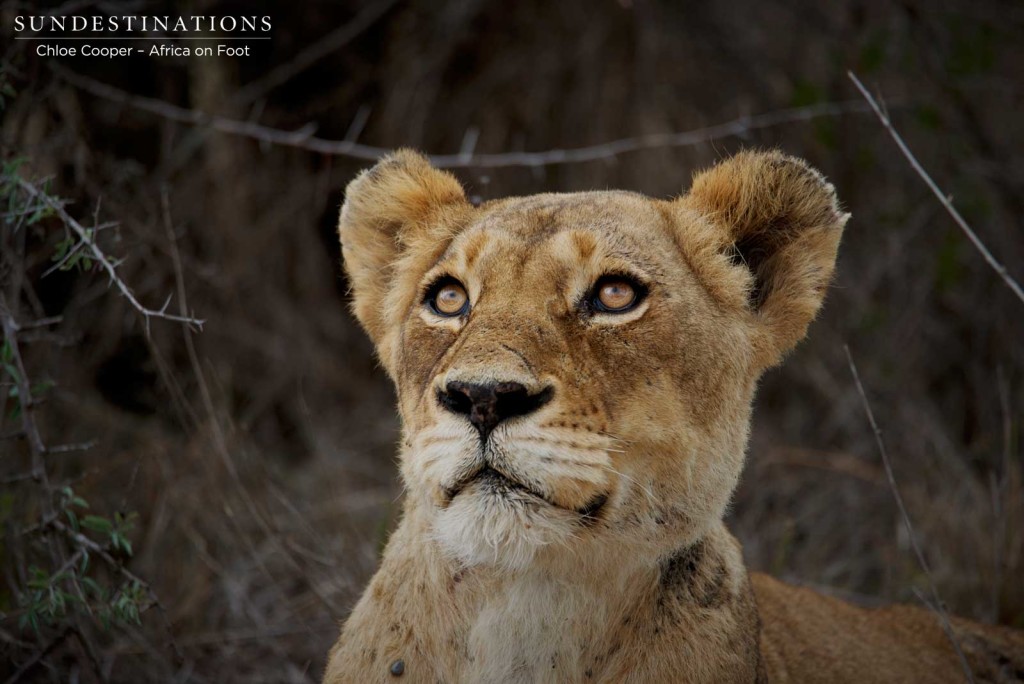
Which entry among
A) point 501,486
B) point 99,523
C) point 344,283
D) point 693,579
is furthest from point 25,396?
point 344,283

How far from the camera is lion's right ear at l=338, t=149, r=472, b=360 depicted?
144 inches

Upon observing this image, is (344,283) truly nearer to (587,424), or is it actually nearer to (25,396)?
(25,396)

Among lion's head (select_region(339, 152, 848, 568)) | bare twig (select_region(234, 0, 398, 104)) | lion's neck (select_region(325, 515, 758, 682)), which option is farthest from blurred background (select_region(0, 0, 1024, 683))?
→ lion's neck (select_region(325, 515, 758, 682))

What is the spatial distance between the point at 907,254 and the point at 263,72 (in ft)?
16.7

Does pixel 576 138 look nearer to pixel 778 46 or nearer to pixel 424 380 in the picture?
pixel 778 46

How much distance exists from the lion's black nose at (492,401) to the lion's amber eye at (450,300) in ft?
1.85

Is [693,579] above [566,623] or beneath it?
above

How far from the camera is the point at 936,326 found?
25.8ft

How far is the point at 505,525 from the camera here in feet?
8.68

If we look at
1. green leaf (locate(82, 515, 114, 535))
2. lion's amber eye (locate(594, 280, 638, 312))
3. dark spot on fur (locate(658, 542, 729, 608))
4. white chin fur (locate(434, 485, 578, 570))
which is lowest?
green leaf (locate(82, 515, 114, 535))

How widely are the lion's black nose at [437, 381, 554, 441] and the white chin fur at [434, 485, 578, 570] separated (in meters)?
0.18

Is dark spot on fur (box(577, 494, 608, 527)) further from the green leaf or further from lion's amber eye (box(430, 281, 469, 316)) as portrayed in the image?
the green leaf

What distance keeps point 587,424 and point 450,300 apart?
728 mm

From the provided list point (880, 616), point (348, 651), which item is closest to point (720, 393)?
point (348, 651)
